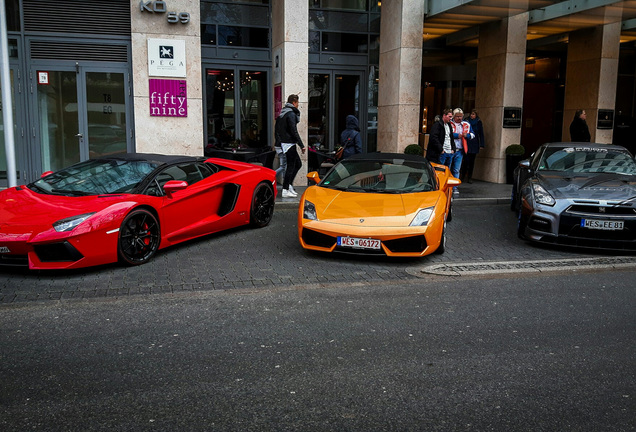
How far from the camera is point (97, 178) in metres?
7.82

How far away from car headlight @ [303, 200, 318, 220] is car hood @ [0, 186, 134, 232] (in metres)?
2.29

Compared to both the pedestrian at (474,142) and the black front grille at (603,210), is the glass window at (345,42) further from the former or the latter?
the black front grille at (603,210)

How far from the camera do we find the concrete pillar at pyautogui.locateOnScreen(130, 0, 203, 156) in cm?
1354

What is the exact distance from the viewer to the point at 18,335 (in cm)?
499

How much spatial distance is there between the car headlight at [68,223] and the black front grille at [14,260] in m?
0.49

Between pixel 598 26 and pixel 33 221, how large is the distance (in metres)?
16.2

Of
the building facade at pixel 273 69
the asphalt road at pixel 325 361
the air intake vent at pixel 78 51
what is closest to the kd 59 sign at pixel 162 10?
the building facade at pixel 273 69

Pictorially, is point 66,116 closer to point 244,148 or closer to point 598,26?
point 244,148

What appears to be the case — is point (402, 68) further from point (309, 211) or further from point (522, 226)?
point (309, 211)

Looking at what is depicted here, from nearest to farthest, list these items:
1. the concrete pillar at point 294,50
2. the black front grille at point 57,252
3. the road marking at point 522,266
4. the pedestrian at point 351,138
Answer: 1. the black front grille at point 57,252
2. the road marking at point 522,266
3. the pedestrian at point 351,138
4. the concrete pillar at point 294,50

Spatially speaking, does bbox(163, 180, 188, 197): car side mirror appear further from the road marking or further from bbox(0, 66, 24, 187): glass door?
bbox(0, 66, 24, 187): glass door

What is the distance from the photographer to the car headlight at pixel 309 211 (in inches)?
309

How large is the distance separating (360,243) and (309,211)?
2.96ft

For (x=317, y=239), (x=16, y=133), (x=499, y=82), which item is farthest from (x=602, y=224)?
(x=16, y=133)
